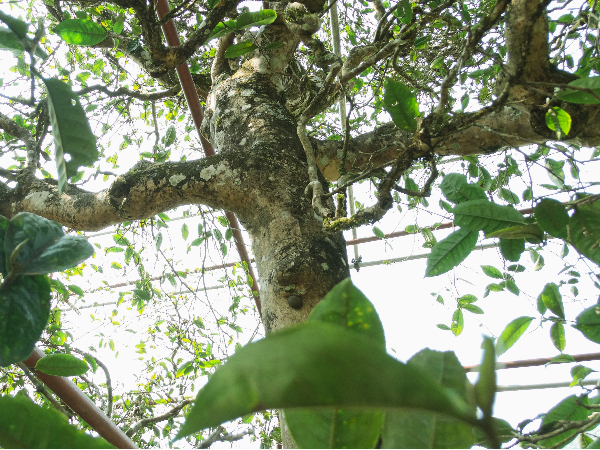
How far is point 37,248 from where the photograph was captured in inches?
13.7

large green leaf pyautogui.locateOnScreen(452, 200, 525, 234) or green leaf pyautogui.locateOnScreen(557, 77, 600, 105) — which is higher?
green leaf pyautogui.locateOnScreen(557, 77, 600, 105)

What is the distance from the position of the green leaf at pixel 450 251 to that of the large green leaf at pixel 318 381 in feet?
1.70

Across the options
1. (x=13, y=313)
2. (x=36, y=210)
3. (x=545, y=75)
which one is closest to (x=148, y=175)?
(x=36, y=210)

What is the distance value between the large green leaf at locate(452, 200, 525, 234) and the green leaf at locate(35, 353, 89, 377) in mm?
576

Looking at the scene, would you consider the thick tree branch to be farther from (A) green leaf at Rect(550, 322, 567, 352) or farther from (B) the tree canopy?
(A) green leaf at Rect(550, 322, 567, 352)

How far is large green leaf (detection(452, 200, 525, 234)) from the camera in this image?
567mm

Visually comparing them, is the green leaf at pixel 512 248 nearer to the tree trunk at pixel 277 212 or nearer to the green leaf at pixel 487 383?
the tree trunk at pixel 277 212

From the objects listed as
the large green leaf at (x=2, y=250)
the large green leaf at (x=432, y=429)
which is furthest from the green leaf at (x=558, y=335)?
the large green leaf at (x=2, y=250)

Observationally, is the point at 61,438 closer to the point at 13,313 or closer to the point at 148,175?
the point at 13,313

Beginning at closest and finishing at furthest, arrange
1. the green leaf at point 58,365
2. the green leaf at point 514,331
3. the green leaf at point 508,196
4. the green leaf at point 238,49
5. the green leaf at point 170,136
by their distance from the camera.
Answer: the green leaf at point 58,365 < the green leaf at point 514,331 < the green leaf at point 238,49 < the green leaf at point 508,196 < the green leaf at point 170,136

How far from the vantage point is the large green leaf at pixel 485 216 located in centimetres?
57

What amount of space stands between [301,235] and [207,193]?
1.13 feet

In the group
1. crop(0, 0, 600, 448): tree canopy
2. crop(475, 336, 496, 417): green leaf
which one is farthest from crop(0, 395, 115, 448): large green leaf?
crop(475, 336, 496, 417): green leaf

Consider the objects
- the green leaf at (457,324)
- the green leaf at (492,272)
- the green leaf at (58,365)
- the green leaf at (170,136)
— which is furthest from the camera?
the green leaf at (170,136)
